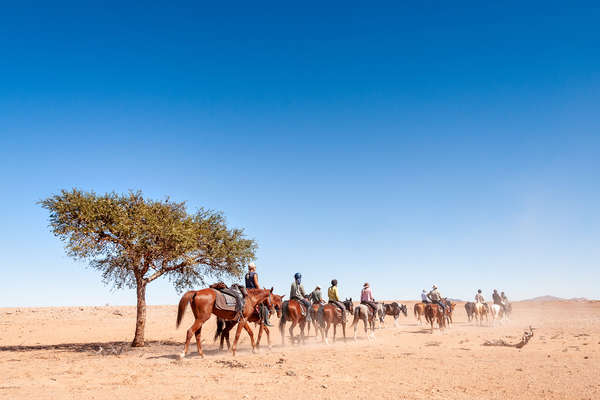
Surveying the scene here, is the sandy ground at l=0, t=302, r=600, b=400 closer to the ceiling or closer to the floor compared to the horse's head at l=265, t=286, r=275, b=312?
closer to the floor

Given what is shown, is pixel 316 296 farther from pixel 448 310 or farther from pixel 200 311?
pixel 448 310

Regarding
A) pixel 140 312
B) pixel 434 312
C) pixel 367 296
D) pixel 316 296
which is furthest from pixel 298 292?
pixel 434 312

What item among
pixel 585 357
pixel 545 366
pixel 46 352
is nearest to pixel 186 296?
pixel 46 352

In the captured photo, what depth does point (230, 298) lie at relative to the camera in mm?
15609

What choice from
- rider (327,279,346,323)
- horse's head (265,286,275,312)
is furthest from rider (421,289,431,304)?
horse's head (265,286,275,312)

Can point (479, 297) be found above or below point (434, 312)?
above

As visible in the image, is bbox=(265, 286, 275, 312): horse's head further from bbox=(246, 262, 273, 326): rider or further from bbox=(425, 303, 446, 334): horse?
bbox=(425, 303, 446, 334): horse

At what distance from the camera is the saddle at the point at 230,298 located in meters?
15.2

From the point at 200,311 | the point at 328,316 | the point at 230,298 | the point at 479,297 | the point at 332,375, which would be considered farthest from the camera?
the point at 479,297

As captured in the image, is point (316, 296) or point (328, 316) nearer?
point (328, 316)

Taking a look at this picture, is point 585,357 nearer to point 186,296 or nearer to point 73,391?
point 186,296

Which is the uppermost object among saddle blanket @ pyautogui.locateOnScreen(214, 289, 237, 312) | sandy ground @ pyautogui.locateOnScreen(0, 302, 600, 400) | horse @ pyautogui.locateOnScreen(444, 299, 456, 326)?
saddle blanket @ pyautogui.locateOnScreen(214, 289, 237, 312)

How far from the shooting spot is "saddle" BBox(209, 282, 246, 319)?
1519 centimetres

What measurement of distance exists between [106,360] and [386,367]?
34.8 feet
